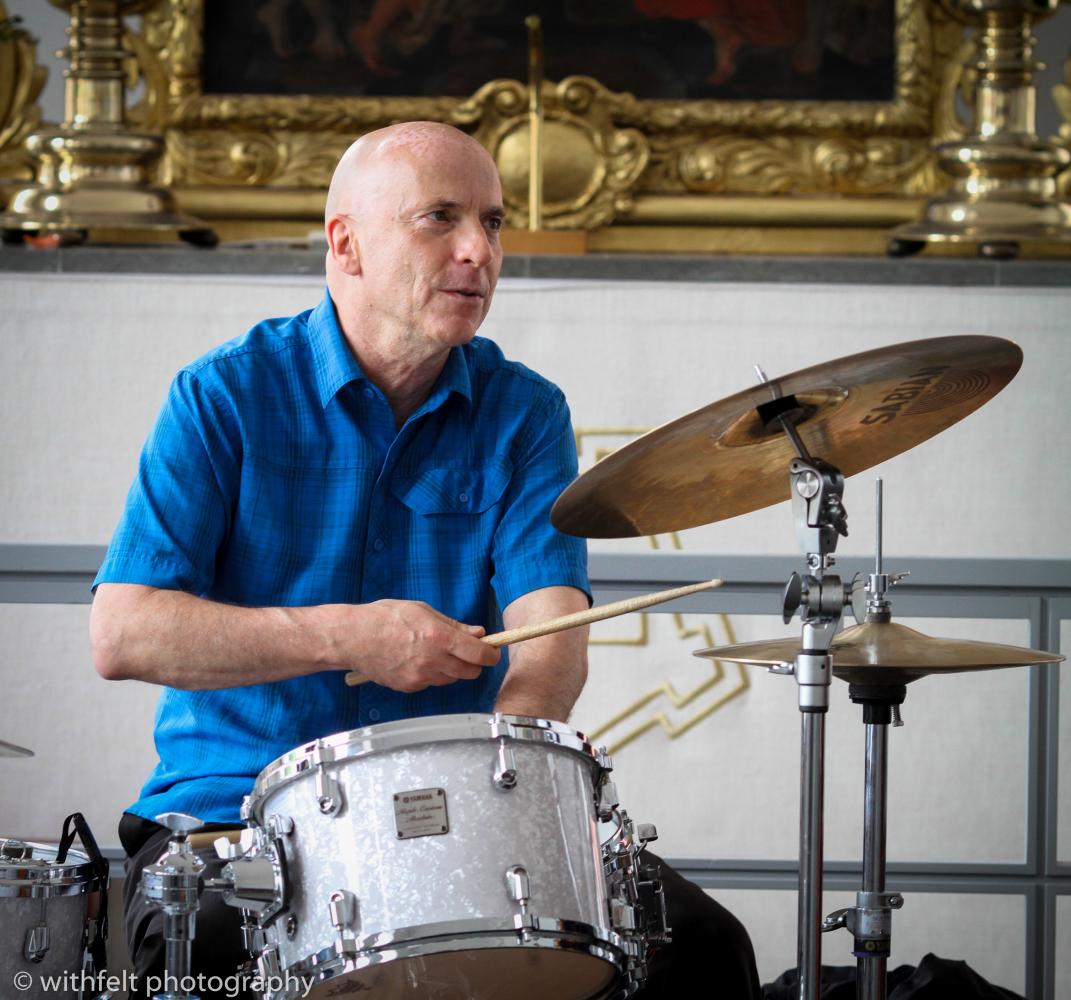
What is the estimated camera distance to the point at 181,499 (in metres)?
1.78

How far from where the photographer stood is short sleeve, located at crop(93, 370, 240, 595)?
175 cm

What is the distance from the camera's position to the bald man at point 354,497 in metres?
1.78

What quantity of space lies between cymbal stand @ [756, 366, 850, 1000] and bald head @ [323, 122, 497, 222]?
49 centimetres

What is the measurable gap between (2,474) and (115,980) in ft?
3.96

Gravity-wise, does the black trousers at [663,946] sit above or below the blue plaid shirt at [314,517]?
below

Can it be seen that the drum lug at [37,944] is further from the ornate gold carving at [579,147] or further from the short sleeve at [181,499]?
the ornate gold carving at [579,147]

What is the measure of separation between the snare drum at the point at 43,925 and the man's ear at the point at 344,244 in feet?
2.35

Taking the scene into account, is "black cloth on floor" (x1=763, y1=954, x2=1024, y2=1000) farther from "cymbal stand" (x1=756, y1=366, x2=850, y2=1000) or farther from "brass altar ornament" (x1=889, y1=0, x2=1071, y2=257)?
"brass altar ornament" (x1=889, y1=0, x2=1071, y2=257)

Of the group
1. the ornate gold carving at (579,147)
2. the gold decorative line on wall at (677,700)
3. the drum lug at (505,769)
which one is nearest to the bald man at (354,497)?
the drum lug at (505,769)

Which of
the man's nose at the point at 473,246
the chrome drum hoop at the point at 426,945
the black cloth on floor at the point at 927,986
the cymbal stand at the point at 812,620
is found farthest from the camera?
the black cloth on floor at the point at 927,986

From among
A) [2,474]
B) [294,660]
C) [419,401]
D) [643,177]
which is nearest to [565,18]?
[643,177]

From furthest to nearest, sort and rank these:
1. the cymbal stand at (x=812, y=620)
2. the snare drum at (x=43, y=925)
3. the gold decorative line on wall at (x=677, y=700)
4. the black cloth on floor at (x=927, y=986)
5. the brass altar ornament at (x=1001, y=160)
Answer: the brass altar ornament at (x=1001, y=160) < the gold decorative line on wall at (x=677, y=700) < the black cloth on floor at (x=927, y=986) < the snare drum at (x=43, y=925) < the cymbal stand at (x=812, y=620)

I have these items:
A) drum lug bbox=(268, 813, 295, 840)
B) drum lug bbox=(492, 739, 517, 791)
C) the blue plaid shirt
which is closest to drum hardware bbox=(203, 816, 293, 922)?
drum lug bbox=(268, 813, 295, 840)

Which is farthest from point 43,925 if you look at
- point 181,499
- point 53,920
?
point 181,499
